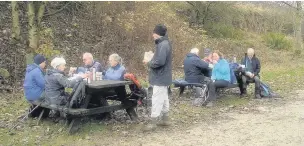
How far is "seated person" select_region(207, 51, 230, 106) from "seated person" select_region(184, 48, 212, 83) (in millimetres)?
239

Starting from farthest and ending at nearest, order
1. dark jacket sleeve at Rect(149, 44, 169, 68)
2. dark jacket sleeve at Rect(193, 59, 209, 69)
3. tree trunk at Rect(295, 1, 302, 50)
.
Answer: tree trunk at Rect(295, 1, 302, 50), dark jacket sleeve at Rect(193, 59, 209, 69), dark jacket sleeve at Rect(149, 44, 169, 68)

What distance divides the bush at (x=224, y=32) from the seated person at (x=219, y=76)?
53.3ft

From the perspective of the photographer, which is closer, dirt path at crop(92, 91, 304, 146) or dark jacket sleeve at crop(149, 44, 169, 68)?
dirt path at crop(92, 91, 304, 146)

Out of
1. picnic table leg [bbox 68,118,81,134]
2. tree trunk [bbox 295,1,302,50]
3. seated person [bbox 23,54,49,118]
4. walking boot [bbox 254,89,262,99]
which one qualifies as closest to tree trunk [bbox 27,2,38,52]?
seated person [bbox 23,54,49,118]

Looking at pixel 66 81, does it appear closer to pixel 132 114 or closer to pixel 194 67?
pixel 132 114

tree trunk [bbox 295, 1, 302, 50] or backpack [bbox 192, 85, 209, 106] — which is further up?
tree trunk [bbox 295, 1, 302, 50]

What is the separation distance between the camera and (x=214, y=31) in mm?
25531

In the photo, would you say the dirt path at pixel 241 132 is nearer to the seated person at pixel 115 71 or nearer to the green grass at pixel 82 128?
the green grass at pixel 82 128

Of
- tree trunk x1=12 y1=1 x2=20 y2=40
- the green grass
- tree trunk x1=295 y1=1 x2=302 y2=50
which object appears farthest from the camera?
tree trunk x1=295 y1=1 x2=302 y2=50

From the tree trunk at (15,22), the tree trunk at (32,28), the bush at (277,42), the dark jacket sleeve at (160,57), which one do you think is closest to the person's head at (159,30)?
the dark jacket sleeve at (160,57)

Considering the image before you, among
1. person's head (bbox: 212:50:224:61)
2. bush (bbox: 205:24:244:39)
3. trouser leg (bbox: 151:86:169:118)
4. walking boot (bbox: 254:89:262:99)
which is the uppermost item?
bush (bbox: 205:24:244:39)

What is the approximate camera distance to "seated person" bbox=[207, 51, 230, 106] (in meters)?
9.20

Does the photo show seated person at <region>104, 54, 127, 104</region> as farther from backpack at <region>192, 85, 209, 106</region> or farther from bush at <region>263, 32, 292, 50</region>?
bush at <region>263, 32, 292, 50</region>

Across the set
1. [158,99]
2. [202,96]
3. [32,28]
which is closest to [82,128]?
[158,99]
